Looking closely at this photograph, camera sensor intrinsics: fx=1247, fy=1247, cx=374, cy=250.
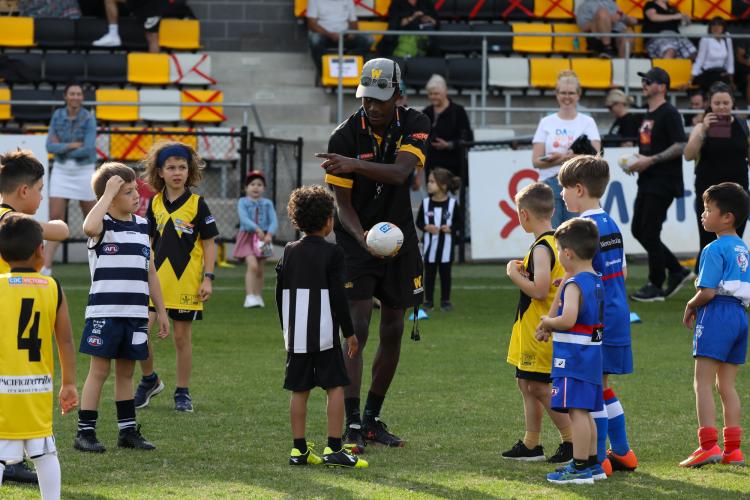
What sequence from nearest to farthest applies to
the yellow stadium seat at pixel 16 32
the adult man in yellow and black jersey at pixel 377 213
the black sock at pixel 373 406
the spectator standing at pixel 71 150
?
1. the adult man in yellow and black jersey at pixel 377 213
2. the black sock at pixel 373 406
3. the spectator standing at pixel 71 150
4. the yellow stadium seat at pixel 16 32

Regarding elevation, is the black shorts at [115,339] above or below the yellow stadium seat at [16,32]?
below

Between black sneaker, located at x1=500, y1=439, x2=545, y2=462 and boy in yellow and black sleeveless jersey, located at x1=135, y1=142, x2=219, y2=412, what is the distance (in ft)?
7.50

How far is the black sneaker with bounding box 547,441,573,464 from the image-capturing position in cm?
630

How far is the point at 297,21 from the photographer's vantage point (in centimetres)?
2273

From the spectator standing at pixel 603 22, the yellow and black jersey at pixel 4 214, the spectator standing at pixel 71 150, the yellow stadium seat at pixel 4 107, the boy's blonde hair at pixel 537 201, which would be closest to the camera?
the yellow and black jersey at pixel 4 214

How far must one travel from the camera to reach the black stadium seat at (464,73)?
19938 mm

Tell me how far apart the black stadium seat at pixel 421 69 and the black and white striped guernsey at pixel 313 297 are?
1373cm

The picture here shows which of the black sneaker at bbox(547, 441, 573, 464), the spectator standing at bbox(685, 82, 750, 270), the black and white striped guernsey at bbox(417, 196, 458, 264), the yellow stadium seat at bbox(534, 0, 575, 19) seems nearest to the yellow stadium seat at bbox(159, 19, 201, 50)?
the yellow stadium seat at bbox(534, 0, 575, 19)

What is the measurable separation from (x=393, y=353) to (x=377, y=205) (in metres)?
0.82

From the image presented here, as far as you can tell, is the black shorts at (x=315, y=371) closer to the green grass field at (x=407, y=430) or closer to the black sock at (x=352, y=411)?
the green grass field at (x=407, y=430)

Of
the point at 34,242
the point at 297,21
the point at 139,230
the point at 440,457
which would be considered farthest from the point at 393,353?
the point at 297,21

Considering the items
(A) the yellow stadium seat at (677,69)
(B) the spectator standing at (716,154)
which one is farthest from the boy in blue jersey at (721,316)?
(A) the yellow stadium seat at (677,69)

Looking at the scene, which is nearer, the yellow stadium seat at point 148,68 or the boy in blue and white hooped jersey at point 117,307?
the boy in blue and white hooped jersey at point 117,307

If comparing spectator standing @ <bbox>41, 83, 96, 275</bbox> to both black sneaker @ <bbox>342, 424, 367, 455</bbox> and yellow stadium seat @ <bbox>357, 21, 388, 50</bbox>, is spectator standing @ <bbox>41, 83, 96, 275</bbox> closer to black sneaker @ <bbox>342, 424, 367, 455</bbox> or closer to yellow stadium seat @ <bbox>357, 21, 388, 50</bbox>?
yellow stadium seat @ <bbox>357, 21, 388, 50</bbox>
